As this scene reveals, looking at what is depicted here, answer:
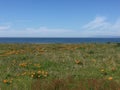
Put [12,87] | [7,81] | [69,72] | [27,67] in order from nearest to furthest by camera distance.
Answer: [12,87] → [7,81] → [69,72] → [27,67]

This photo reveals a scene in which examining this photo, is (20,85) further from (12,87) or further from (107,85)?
(107,85)

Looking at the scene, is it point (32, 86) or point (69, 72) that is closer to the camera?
point (32, 86)

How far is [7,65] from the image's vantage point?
49.5ft

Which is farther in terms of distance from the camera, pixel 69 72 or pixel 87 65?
pixel 87 65

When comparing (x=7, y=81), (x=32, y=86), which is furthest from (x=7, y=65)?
(x=32, y=86)

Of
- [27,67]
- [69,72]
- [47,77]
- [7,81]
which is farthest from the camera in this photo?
[27,67]

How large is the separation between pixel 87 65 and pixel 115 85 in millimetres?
5319

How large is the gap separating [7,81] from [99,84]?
12.6ft

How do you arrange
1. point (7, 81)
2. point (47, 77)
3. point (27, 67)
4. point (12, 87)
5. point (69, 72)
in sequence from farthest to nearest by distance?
point (27, 67)
point (69, 72)
point (47, 77)
point (7, 81)
point (12, 87)

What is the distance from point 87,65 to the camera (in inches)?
591

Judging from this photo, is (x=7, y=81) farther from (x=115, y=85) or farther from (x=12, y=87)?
(x=115, y=85)

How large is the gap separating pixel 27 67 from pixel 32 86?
4.64 metres

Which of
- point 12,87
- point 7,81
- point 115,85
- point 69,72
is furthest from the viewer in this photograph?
point 69,72

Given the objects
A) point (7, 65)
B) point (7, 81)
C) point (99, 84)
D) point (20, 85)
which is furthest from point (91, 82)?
point (7, 65)
